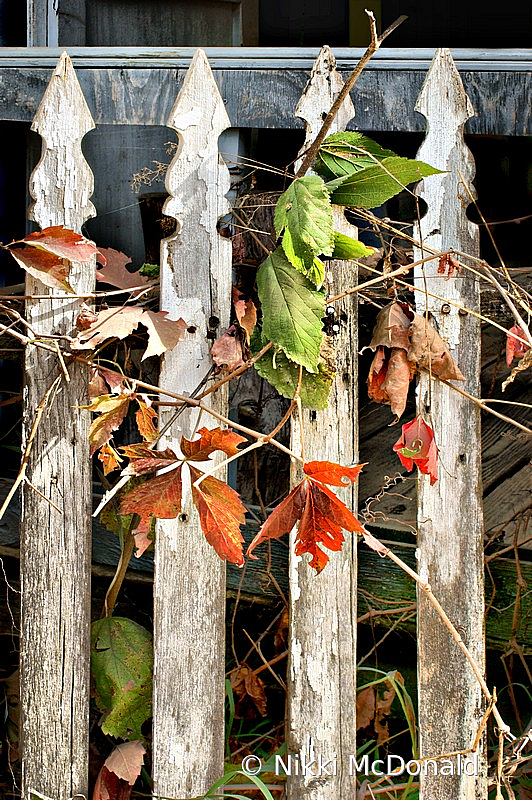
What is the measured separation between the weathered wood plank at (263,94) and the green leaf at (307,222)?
0.95 m

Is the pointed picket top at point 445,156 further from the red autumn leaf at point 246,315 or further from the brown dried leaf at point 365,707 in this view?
the brown dried leaf at point 365,707

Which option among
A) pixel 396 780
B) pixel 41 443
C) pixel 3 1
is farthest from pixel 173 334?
pixel 3 1

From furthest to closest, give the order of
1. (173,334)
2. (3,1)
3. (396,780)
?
(3,1)
(396,780)
(173,334)

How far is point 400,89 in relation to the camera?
7.20 ft

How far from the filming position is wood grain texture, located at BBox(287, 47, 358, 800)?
5.16ft

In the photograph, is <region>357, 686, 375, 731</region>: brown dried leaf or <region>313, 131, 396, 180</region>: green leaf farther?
<region>357, 686, 375, 731</region>: brown dried leaf

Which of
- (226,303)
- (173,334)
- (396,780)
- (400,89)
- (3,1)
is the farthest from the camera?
(3,1)

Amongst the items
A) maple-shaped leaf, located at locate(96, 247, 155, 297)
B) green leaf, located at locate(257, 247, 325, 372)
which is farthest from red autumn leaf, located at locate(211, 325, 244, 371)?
maple-shaped leaf, located at locate(96, 247, 155, 297)

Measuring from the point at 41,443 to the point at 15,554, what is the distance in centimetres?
72

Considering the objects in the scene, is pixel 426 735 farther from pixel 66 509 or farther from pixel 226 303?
pixel 226 303

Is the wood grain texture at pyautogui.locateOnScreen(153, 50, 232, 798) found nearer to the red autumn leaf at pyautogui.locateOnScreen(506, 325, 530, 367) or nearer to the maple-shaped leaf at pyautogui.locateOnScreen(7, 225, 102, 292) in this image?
the maple-shaped leaf at pyautogui.locateOnScreen(7, 225, 102, 292)

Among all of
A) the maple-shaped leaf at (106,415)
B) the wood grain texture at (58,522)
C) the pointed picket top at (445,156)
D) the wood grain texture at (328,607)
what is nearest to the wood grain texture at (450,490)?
the pointed picket top at (445,156)

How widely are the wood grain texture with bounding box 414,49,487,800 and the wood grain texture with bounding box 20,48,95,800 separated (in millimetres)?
746

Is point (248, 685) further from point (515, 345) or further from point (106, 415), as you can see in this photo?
point (515, 345)
